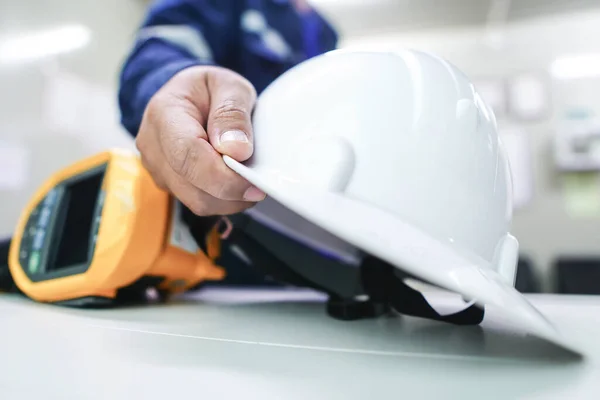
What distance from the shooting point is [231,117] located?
37cm

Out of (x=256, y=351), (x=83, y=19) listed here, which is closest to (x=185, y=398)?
(x=256, y=351)

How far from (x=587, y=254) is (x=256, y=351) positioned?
184 cm

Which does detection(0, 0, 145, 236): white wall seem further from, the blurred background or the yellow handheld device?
the yellow handheld device

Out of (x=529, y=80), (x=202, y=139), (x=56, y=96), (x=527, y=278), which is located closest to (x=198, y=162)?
(x=202, y=139)

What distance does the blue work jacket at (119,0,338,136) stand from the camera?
25.6 inches

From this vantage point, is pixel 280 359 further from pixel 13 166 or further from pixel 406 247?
pixel 13 166

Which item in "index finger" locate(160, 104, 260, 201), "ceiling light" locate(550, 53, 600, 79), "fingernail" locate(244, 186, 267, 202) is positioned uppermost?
"ceiling light" locate(550, 53, 600, 79)

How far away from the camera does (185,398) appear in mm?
206

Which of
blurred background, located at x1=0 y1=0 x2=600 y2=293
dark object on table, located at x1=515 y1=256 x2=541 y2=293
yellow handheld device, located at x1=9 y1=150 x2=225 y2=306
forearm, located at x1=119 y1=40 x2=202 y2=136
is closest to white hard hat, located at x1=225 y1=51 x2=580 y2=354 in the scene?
yellow handheld device, located at x1=9 y1=150 x2=225 y2=306

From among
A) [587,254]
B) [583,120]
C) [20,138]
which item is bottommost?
[587,254]

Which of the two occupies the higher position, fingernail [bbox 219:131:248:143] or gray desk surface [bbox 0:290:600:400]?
fingernail [bbox 219:131:248:143]

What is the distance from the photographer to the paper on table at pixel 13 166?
94cm

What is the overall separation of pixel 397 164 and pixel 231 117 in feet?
0.49

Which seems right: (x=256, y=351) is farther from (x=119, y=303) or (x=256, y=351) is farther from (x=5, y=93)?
(x=5, y=93)
